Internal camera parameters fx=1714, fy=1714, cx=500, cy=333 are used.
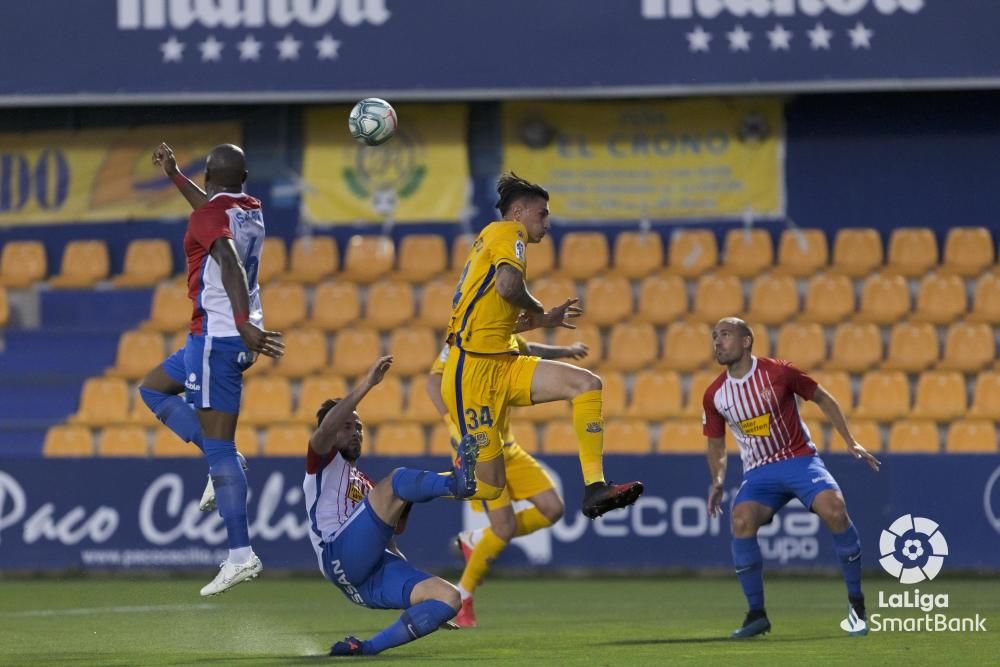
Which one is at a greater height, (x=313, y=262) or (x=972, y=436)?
(x=313, y=262)

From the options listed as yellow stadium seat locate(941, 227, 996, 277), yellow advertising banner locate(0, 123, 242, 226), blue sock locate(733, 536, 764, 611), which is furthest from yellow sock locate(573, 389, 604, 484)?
yellow advertising banner locate(0, 123, 242, 226)

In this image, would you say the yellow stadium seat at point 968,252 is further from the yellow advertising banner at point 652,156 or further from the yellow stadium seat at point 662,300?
the yellow stadium seat at point 662,300

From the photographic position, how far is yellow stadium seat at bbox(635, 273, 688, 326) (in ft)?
55.9

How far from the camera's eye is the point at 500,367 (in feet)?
30.8

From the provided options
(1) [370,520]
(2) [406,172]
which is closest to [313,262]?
(2) [406,172]

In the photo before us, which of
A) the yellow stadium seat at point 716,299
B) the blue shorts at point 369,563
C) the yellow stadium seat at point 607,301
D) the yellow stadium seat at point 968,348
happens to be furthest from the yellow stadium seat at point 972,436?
the blue shorts at point 369,563

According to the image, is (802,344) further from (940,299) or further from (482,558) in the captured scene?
(482,558)

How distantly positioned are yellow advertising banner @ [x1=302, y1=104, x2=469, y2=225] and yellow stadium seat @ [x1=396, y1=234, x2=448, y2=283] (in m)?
0.69

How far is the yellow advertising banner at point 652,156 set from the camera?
1836cm

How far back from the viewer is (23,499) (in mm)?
15258

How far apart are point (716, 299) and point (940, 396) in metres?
2.40

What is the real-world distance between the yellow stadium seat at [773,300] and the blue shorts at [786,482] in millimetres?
7012

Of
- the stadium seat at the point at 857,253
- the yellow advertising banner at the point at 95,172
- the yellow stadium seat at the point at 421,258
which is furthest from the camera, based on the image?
the yellow advertising banner at the point at 95,172

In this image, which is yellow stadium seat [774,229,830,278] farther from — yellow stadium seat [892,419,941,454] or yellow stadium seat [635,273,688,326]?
yellow stadium seat [892,419,941,454]
